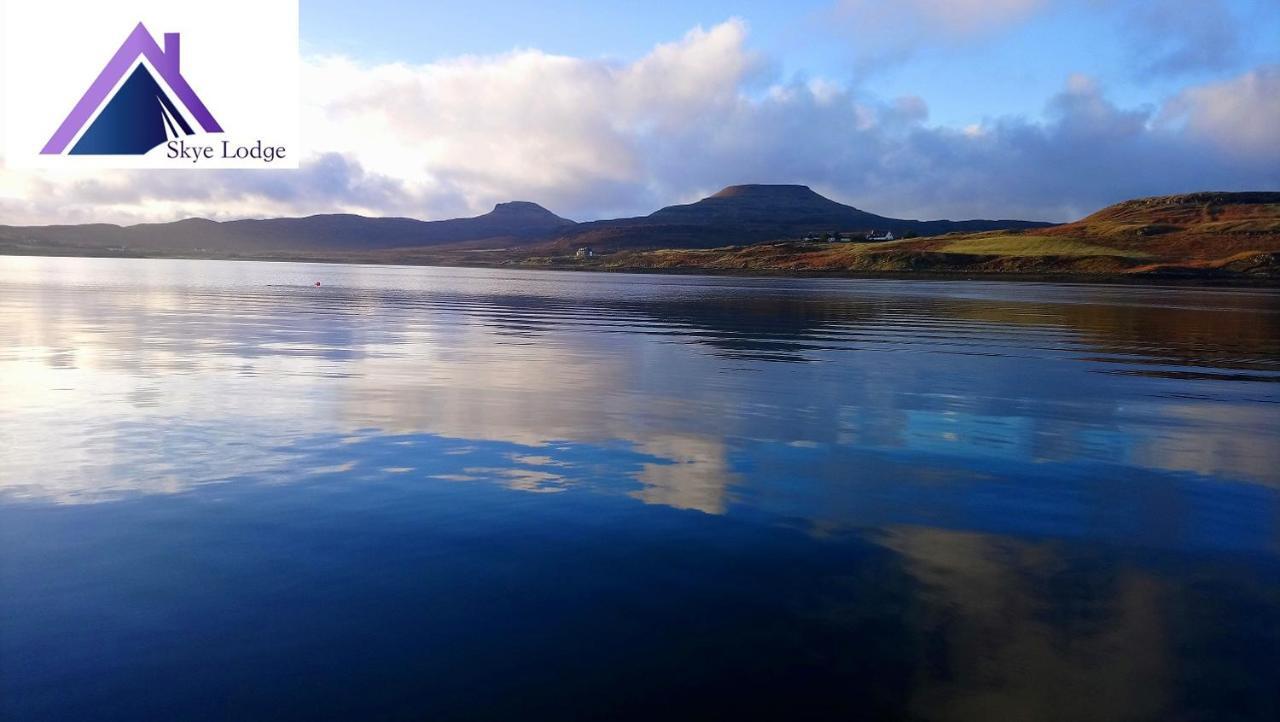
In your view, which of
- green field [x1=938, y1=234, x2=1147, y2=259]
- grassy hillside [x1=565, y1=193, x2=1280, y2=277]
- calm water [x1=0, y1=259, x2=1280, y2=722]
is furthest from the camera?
green field [x1=938, y1=234, x2=1147, y2=259]

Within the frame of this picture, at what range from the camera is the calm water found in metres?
6.18

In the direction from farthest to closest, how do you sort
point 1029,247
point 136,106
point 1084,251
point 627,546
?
point 1029,247 < point 1084,251 < point 136,106 < point 627,546

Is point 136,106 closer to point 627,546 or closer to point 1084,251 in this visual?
point 627,546

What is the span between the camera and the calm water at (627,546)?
6.18 m

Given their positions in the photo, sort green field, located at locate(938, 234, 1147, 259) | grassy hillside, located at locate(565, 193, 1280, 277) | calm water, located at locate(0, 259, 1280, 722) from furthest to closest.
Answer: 1. green field, located at locate(938, 234, 1147, 259)
2. grassy hillside, located at locate(565, 193, 1280, 277)
3. calm water, located at locate(0, 259, 1280, 722)

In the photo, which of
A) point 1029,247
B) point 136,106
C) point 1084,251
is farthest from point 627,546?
point 1029,247

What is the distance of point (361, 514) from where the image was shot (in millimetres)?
9742

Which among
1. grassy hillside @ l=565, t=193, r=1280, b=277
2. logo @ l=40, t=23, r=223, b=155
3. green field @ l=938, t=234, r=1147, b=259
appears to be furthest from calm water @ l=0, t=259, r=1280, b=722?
green field @ l=938, t=234, r=1147, b=259

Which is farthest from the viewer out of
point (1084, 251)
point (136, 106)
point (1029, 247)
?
point (1029, 247)

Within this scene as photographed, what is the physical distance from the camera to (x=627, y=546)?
8891 millimetres

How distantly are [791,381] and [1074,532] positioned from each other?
1081cm

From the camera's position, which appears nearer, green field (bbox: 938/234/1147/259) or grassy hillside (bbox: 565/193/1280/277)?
grassy hillside (bbox: 565/193/1280/277)

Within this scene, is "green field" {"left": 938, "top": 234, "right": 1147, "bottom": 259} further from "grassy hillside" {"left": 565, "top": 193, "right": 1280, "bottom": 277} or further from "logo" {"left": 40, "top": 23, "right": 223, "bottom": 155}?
"logo" {"left": 40, "top": 23, "right": 223, "bottom": 155}

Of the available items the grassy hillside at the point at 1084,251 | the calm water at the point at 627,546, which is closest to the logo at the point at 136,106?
the calm water at the point at 627,546
